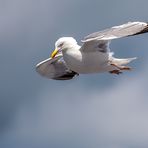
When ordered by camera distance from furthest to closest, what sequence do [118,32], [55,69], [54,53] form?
[55,69]
[54,53]
[118,32]

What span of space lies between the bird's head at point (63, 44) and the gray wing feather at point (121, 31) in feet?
4.22

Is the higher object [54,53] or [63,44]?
[63,44]

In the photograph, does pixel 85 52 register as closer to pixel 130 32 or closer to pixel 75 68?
pixel 75 68

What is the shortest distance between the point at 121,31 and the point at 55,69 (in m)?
4.53

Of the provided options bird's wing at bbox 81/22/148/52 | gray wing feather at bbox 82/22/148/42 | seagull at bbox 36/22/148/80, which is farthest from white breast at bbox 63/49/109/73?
gray wing feather at bbox 82/22/148/42

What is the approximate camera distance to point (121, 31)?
1548cm

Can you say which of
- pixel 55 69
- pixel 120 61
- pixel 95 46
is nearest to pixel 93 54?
pixel 95 46

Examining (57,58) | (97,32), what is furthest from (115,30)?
(57,58)

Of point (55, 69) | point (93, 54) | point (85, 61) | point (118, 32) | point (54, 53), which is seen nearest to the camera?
point (118, 32)

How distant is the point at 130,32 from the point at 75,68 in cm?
208

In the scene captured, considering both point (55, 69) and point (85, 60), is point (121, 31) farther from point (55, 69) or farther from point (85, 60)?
point (55, 69)

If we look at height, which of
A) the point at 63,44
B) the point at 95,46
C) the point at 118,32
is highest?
the point at 63,44

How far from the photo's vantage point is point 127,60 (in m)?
17.2

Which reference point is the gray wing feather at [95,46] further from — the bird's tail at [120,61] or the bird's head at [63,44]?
the bird's head at [63,44]
